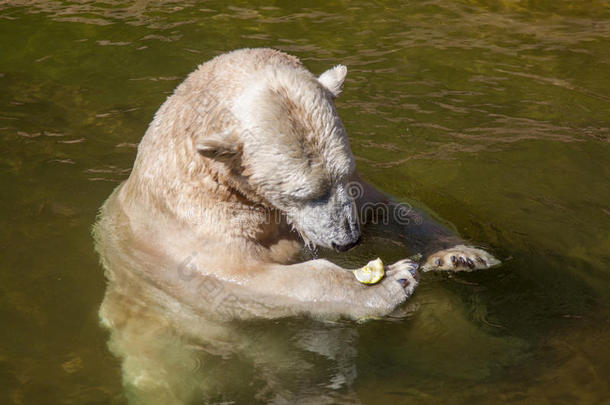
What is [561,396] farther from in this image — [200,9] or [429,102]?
[200,9]

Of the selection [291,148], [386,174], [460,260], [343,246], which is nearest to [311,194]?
[291,148]

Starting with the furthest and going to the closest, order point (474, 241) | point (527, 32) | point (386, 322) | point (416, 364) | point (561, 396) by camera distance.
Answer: point (527, 32)
point (474, 241)
point (386, 322)
point (416, 364)
point (561, 396)

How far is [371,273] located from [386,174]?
1.80 metres

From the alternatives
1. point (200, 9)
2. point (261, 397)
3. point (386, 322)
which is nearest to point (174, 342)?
point (261, 397)

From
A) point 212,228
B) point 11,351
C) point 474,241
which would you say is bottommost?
point 11,351

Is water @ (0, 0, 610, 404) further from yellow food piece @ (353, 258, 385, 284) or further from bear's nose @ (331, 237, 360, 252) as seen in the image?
bear's nose @ (331, 237, 360, 252)

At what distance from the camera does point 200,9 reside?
969cm

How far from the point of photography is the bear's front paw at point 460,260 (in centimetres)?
482

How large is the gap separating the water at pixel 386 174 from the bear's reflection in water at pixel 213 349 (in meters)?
0.02

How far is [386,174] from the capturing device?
20.3 ft

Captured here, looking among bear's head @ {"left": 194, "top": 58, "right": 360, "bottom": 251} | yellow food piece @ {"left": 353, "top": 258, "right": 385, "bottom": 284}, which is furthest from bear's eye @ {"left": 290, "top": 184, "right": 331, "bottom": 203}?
yellow food piece @ {"left": 353, "top": 258, "right": 385, "bottom": 284}

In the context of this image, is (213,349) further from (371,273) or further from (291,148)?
(291,148)

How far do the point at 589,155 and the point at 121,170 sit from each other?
3.95m

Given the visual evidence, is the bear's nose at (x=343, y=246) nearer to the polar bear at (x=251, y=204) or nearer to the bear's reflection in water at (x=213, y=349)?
the polar bear at (x=251, y=204)
